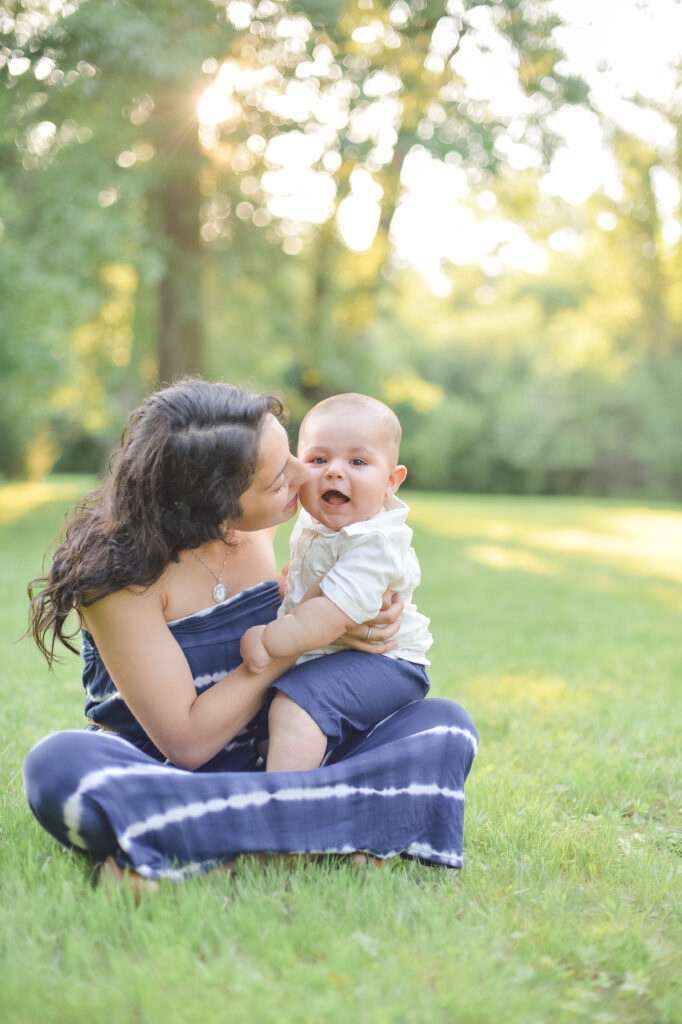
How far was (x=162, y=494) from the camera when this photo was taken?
2344 millimetres

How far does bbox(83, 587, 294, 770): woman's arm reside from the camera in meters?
2.30

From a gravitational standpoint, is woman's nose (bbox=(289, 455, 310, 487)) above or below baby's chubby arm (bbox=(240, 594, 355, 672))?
above

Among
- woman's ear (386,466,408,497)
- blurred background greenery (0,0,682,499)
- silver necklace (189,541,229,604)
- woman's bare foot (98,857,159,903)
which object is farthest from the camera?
blurred background greenery (0,0,682,499)

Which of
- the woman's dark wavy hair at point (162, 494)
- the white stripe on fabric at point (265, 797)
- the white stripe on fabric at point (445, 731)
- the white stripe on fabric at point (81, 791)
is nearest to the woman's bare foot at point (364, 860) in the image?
the white stripe on fabric at point (265, 797)

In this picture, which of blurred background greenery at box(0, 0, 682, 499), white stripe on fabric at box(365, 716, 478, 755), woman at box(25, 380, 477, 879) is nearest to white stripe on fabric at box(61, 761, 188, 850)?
woman at box(25, 380, 477, 879)

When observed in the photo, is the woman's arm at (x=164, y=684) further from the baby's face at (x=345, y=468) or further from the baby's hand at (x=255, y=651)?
the baby's face at (x=345, y=468)

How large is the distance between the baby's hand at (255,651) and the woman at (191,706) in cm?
5

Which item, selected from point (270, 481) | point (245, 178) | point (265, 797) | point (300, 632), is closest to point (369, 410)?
point (270, 481)

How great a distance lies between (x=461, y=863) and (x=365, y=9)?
396 inches

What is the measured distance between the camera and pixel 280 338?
48.8 ft

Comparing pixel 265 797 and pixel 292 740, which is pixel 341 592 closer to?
pixel 292 740

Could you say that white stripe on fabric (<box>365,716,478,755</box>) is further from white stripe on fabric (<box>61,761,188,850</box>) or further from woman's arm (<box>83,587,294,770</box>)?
white stripe on fabric (<box>61,761,188,850</box>)

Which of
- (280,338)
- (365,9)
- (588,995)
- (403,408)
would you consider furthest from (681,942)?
(403,408)

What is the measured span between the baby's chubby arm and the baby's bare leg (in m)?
0.13
